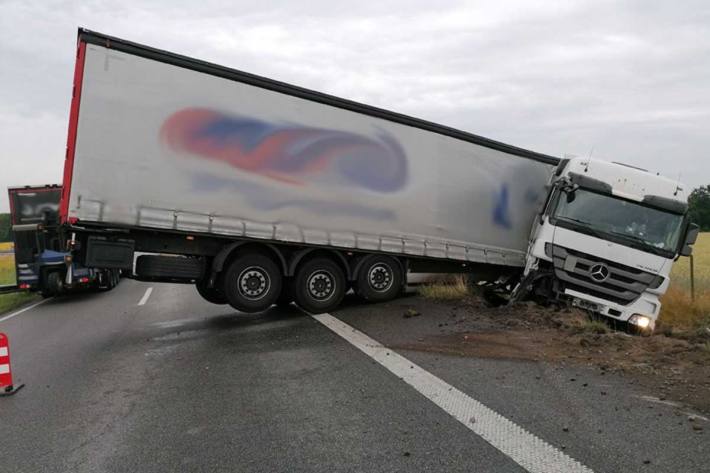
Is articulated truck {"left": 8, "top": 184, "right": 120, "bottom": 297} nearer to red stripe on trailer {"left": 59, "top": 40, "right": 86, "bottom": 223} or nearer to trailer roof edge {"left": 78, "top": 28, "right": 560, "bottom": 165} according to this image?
red stripe on trailer {"left": 59, "top": 40, "right": 86, "bottom": 223}

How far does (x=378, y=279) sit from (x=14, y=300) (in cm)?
1163

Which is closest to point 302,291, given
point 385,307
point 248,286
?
point 248,286

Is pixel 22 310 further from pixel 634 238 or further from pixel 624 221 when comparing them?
pixel 634 238

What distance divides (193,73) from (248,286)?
3256 mm

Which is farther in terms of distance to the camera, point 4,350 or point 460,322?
point 460,322

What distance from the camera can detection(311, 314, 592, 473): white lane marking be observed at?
3592 mm

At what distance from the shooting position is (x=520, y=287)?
10062 mm

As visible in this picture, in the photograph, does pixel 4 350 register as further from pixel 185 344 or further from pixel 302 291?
pixel 302 291

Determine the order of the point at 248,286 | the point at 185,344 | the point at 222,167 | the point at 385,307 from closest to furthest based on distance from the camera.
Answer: the point at 185,344, the point at 222,167, the point at 248,286, the point at 385,307

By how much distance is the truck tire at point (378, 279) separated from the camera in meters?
9.96

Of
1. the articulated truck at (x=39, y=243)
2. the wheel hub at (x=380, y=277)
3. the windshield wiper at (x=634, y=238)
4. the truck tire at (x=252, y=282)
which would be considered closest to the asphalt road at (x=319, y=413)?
the truck tire at (x=252, y=282)

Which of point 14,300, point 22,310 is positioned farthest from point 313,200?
point 14,300

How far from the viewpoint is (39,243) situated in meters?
15.1

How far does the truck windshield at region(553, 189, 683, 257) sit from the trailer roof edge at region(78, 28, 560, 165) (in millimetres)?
1979
